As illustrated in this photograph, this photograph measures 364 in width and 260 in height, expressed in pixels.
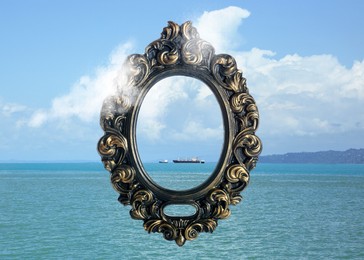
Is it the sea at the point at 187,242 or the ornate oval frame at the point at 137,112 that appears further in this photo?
the sea at the point at 187,242

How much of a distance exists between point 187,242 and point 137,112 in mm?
3559

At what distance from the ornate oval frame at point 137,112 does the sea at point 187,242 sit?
10 centimetres

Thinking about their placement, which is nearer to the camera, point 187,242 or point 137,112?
point 137,112

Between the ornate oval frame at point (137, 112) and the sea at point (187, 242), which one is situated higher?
the ornate oval frame at point (137, 112)

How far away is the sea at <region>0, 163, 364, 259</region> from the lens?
29.2 feet

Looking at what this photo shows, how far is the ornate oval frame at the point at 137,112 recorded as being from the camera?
4.28 m

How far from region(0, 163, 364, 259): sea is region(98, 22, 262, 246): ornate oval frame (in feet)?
0.32

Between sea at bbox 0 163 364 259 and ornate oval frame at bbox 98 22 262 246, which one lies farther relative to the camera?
sea at bbox 0 163 364 259

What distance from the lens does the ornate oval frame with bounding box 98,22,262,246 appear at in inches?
169

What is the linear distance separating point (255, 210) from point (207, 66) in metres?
18.3

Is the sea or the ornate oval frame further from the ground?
the ornate oval frame

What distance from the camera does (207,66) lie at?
4312 millimetres

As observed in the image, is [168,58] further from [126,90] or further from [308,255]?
[308,255]

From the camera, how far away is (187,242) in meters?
7.55
